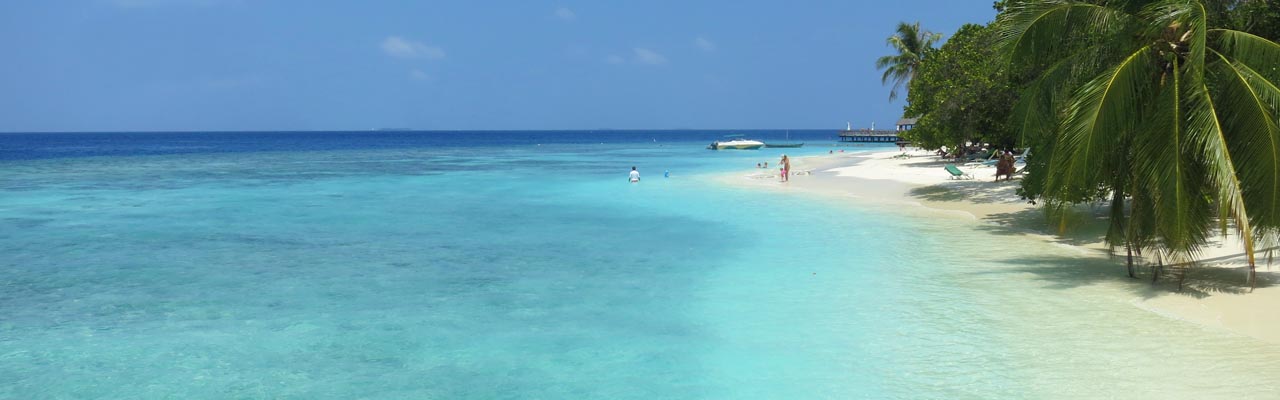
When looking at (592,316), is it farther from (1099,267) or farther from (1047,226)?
(1047,226)

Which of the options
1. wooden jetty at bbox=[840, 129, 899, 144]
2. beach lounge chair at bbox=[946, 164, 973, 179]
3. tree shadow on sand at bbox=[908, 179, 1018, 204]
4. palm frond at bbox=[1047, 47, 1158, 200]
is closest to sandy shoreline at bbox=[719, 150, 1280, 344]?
tree shadow on sand at bbox=[908, 179, 1018, 204]

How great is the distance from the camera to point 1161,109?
8.46 m

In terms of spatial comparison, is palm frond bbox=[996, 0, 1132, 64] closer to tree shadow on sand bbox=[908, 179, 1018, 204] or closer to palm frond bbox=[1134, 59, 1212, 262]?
palm frond bbox=[1134, 59, 1212, 262]

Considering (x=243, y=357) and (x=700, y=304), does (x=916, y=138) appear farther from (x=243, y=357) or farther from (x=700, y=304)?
(x=243, y=357)

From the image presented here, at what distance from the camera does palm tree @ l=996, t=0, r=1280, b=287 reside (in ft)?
26.1

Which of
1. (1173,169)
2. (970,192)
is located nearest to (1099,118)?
(1173,169)

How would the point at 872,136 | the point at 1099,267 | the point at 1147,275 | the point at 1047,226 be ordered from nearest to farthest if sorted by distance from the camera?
the point at 1147,275 < the point at 1099,267 < the point at 1047,226 < the point at 872,136

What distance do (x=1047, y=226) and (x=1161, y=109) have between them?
6.89m

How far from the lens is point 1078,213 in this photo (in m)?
16.0

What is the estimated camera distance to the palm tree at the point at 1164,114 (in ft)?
26.1

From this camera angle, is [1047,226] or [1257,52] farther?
[1047,226]

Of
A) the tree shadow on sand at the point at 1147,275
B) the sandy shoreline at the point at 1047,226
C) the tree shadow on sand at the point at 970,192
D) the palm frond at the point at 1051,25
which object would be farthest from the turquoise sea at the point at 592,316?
the tree shadow on sand at the point at 970,192

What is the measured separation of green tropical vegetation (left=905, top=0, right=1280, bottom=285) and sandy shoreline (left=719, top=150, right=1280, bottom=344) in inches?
16.0

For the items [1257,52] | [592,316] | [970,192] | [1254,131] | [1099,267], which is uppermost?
[1257,52]
